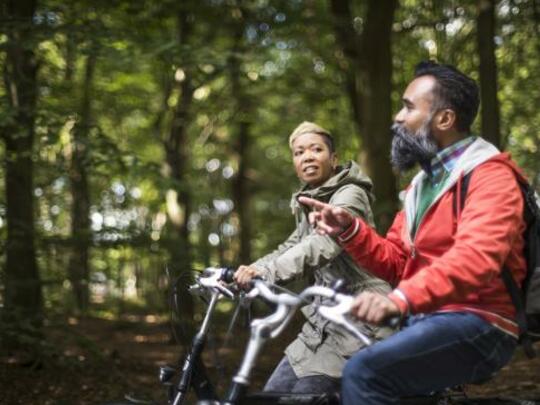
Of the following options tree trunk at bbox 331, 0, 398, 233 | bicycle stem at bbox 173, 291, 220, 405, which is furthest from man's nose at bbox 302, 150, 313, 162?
tree trunk at bbox 331, 0, 398, 233

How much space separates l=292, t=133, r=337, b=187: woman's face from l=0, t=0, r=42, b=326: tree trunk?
368 cm

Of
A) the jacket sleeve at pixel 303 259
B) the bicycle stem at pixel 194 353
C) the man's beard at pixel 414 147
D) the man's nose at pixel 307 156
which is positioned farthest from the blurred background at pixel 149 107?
the man's beard at pixel 414 147

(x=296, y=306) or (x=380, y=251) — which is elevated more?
(x=380, y=251)

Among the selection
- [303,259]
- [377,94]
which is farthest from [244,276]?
[377,94]

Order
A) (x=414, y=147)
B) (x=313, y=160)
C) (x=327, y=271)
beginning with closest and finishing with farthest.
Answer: (x=414, y=147)
(x=327, y=271)
(x=313, y=160)

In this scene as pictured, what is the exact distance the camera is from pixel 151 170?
24.8 feet

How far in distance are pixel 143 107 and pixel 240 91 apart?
95.0 inches

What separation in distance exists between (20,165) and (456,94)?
5837 mm

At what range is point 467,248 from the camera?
8.97 ft

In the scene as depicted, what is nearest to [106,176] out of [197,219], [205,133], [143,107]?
[143,107]

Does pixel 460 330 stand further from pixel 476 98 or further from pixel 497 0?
pixel 497 0

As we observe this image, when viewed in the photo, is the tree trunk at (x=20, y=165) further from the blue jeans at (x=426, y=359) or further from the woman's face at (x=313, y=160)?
the blue jeans at (x=426, y=359)

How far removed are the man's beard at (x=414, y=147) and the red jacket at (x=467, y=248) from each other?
15 cm

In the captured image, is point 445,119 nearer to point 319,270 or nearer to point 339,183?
point 339,183
